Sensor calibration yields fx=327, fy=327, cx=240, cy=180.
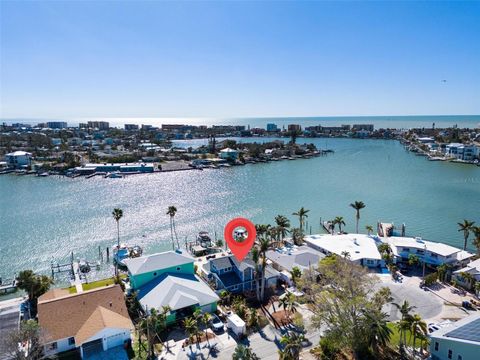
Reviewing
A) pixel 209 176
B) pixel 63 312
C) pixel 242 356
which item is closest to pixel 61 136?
pixel 209 176

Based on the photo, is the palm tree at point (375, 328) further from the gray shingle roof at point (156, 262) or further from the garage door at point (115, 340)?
the gray shingle roof at point (156, 262)

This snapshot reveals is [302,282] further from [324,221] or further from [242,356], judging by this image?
[324,221]

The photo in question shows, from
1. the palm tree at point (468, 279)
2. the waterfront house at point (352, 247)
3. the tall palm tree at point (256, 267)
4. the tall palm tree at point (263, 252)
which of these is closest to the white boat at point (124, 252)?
the tall palm tree at point (256, 267)

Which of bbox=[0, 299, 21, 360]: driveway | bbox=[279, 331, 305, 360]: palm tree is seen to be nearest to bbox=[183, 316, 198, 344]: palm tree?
bbox=[279, 331, 305, 360]: palm tree

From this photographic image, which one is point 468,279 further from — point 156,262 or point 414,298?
point 156,262

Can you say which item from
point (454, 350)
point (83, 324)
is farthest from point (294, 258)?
point (83, 324)

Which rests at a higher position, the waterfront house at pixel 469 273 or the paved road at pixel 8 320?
the waterfront house at pixel 469 273

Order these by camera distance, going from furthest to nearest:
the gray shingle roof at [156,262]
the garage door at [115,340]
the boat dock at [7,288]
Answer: the boat dock at [7,288], the gray shingle roof at [156,262], the garage door at [115,340]
